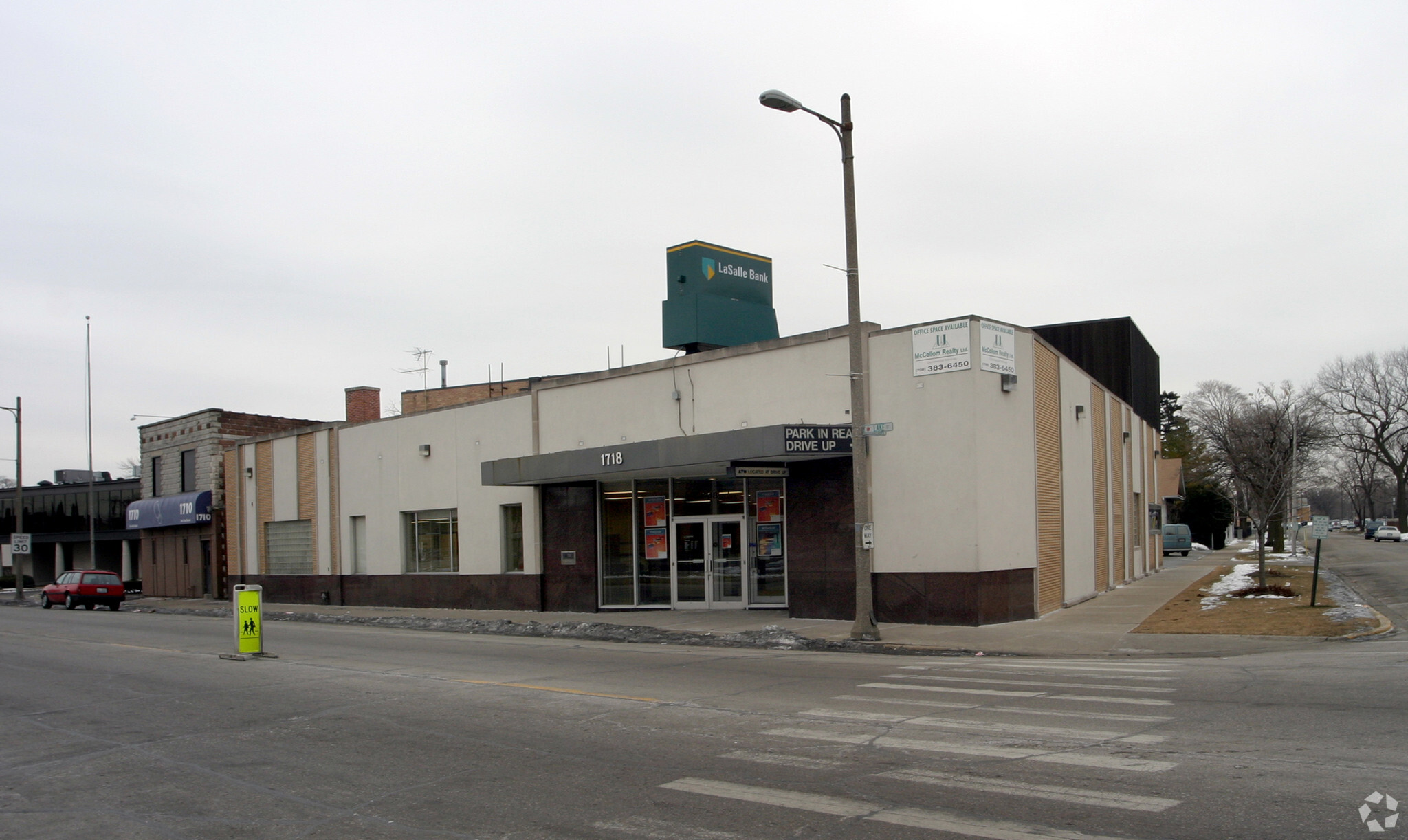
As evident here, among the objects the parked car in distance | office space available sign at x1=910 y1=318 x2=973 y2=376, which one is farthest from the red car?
the parked car in distance

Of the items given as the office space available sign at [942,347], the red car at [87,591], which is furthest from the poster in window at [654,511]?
the red car at [87,591]

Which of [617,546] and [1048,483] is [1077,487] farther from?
[617,546]

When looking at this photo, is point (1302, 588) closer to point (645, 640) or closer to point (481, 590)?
Result: point (645, 640)

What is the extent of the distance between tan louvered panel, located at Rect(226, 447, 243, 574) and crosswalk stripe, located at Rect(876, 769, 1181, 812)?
119 ft

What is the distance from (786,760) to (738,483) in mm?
15336

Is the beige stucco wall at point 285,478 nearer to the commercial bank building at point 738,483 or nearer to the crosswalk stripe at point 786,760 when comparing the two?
the commercial bank building at point 738,483

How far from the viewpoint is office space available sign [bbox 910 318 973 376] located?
1906 cm

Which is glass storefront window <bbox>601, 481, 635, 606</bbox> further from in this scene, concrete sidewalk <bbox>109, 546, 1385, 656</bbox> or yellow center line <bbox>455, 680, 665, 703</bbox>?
yellow center line <bbox>455, 680, 665, 703</bbox>

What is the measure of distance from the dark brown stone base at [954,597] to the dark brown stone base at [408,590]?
10.3m

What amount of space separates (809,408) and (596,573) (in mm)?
7614

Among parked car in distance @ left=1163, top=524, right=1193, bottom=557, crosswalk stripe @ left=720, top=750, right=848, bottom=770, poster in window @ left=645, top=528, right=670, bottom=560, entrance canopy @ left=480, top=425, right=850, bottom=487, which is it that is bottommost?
parked car in distance @ left=1163, top=524, right=1193, bottom=557

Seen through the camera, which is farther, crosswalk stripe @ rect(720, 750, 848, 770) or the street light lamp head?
the street light lamp head

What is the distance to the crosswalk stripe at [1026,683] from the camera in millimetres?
11219

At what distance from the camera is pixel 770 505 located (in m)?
22.8
